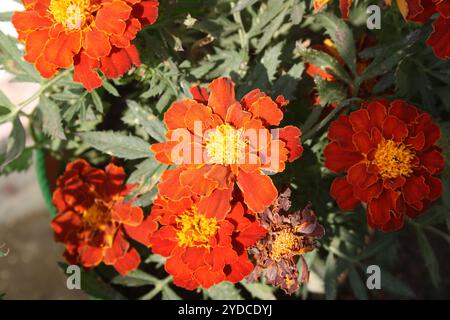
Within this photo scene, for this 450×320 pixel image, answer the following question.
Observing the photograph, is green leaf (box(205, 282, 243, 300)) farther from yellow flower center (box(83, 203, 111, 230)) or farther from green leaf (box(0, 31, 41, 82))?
green leaf (box(0, 31, 41, 82))

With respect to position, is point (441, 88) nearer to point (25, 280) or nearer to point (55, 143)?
point (55, 143)

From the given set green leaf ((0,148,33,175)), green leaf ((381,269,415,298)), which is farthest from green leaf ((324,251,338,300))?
green leaf ((0,148,33,175))

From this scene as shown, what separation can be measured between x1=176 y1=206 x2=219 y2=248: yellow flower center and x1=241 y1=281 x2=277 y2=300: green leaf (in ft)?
1.23

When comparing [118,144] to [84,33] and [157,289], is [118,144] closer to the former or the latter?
[84,33]

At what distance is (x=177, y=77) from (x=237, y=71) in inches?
5.4

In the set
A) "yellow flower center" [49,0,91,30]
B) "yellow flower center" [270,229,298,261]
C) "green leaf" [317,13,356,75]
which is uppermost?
"green leaf" [317,13,356,75]

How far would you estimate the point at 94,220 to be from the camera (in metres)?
1.26

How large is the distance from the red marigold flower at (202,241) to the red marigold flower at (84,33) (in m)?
0.27

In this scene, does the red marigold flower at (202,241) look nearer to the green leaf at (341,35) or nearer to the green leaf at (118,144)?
the green leaf at (118,144)

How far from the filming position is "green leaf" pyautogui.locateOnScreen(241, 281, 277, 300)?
1.30m

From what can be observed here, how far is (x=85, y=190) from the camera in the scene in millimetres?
1272

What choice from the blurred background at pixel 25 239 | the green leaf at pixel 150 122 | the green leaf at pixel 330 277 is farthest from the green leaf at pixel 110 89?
the blurred background at pixel 25 239

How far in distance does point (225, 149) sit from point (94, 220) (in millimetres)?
476

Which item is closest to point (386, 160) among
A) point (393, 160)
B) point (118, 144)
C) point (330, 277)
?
point (393, 160)
